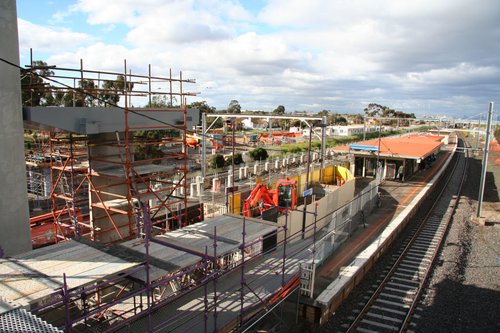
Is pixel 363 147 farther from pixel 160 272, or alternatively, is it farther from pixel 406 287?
pixel 160 272

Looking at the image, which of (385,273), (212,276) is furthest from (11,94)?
(385,273)

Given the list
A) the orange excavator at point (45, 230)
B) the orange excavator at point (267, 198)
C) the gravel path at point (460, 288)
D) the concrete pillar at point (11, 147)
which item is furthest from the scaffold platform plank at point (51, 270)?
the orange excavator at point (267, 198)

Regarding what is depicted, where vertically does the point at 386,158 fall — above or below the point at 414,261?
above

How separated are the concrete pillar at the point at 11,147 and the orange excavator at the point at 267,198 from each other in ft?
26.3

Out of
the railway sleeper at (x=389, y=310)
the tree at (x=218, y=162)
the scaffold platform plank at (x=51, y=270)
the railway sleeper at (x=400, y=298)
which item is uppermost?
the scaffold platform plank at (x=51, y=270)

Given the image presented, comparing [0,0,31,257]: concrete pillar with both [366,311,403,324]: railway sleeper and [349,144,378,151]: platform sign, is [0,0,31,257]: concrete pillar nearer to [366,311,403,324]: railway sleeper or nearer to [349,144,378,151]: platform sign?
[366,311,403,324]: railway sleeper

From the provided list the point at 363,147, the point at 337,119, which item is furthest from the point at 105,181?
the point at 337,119

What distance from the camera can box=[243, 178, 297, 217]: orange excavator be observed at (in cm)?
1633

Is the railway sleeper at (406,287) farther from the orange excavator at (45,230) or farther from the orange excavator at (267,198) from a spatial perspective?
the orange excavator at (45,230)

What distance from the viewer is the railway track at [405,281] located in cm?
1031

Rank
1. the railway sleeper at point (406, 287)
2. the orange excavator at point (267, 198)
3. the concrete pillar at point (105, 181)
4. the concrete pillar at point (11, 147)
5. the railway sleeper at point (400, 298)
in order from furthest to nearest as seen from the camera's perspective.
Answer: the orange excavator at point (267, 198) → the railway sleeper at point (406, 287) → the railway sleeper at point (400, 298) → the concrete pillar at point (105, 181) → the concrete pillar at point (11, 147)

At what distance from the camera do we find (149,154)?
106ft

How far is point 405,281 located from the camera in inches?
508

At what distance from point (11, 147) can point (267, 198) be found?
10869 mm
